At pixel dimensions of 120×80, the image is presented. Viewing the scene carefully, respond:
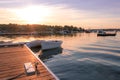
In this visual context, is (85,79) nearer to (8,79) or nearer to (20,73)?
(20,73)

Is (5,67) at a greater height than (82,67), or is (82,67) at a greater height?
(5,67)

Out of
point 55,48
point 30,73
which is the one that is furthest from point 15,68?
point 55,48

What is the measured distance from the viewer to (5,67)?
8.98 meters

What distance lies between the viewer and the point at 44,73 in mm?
7711

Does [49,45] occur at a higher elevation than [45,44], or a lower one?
lower

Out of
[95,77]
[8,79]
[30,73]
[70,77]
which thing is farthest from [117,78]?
[8,79]

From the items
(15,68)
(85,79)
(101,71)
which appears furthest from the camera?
(101,71)

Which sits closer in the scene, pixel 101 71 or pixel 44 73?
pixel 44 73

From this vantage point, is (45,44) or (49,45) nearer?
(45,44)

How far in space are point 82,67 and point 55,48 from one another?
15.5 m

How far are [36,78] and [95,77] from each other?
6.62 meters

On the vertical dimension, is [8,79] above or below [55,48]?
above

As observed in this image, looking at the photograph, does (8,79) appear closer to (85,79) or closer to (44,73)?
(44,73)

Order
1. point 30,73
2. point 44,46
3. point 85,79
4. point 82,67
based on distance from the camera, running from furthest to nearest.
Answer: point 44,46 → point 82,67 → point 85,79 → point 30,73
